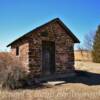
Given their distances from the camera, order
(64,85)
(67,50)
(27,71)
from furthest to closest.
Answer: (67,50), (27,71), (64,85)

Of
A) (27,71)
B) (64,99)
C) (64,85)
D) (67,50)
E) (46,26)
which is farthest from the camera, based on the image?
(67,50)

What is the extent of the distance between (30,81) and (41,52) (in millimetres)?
3112

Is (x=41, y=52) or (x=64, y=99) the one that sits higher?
(x=41, y=52)

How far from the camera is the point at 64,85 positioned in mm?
17625

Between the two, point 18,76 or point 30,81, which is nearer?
point 18,76

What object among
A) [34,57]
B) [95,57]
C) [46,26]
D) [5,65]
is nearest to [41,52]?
[34,57]

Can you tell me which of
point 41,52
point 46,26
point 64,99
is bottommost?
point 64,99

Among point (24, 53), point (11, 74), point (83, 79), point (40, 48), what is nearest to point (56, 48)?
point (40, 48)

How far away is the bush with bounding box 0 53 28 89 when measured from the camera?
16.0 m

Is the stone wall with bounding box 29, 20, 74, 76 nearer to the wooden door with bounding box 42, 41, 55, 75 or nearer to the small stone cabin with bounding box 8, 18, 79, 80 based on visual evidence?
the small stone cabin with bounding box 8, 18, 79, 80

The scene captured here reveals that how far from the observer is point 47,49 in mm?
20984

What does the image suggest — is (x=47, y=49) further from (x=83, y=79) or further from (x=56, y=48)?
(x=83, y=79)

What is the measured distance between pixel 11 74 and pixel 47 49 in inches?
211

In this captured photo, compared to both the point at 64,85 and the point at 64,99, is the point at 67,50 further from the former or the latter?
the point at 64,99
